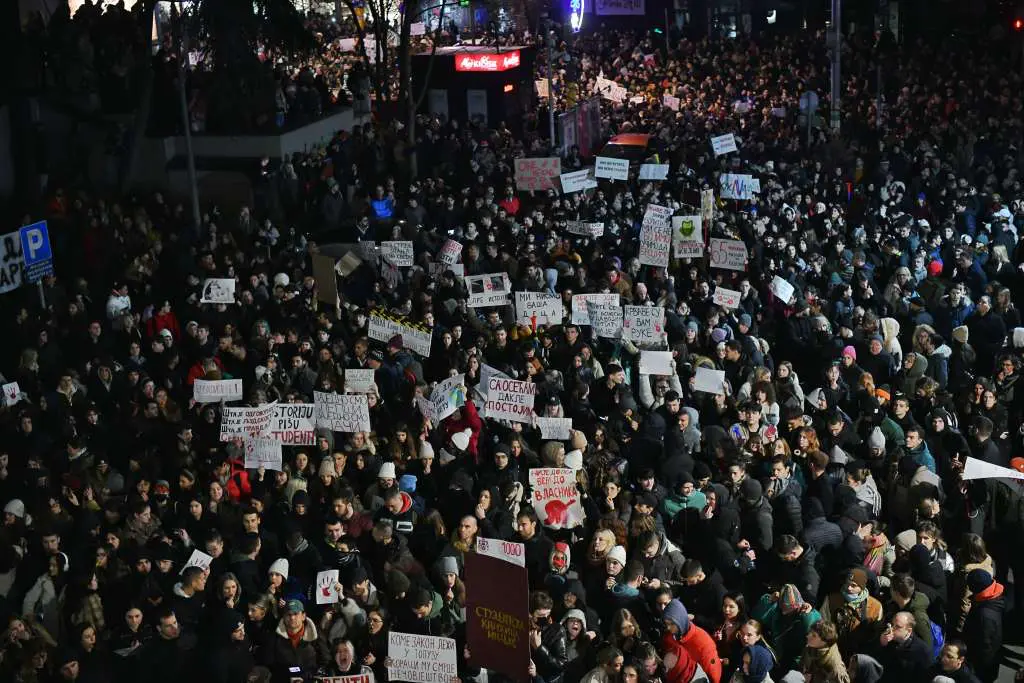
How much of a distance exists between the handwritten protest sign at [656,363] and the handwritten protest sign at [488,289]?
8.98 feet

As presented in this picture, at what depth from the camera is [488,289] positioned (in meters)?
16.1

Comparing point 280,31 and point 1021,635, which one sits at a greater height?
point 280,31

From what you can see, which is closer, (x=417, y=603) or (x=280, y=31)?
(x=417, y=603)

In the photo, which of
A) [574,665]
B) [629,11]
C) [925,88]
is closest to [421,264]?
[574,665]

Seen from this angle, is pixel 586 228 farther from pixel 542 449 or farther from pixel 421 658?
pixel 421 658

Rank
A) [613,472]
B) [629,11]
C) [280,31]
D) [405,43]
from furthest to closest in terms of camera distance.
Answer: [629,11] < [405,43] < [280,31] < [613,472]

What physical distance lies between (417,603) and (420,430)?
10.3 ft

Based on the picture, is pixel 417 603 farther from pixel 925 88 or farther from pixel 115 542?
pixel 925 88

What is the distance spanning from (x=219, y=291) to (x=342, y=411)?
3.62 m

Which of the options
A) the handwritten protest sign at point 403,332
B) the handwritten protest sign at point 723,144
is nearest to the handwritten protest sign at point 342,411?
the handwritten protest sign at point 403,332

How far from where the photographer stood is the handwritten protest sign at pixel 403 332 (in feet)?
47.2

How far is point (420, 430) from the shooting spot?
12.3m

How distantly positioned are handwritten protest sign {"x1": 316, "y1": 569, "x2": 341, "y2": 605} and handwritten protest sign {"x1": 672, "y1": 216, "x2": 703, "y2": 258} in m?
9.22

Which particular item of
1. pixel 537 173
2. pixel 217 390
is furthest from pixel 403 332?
pixel 537 173
